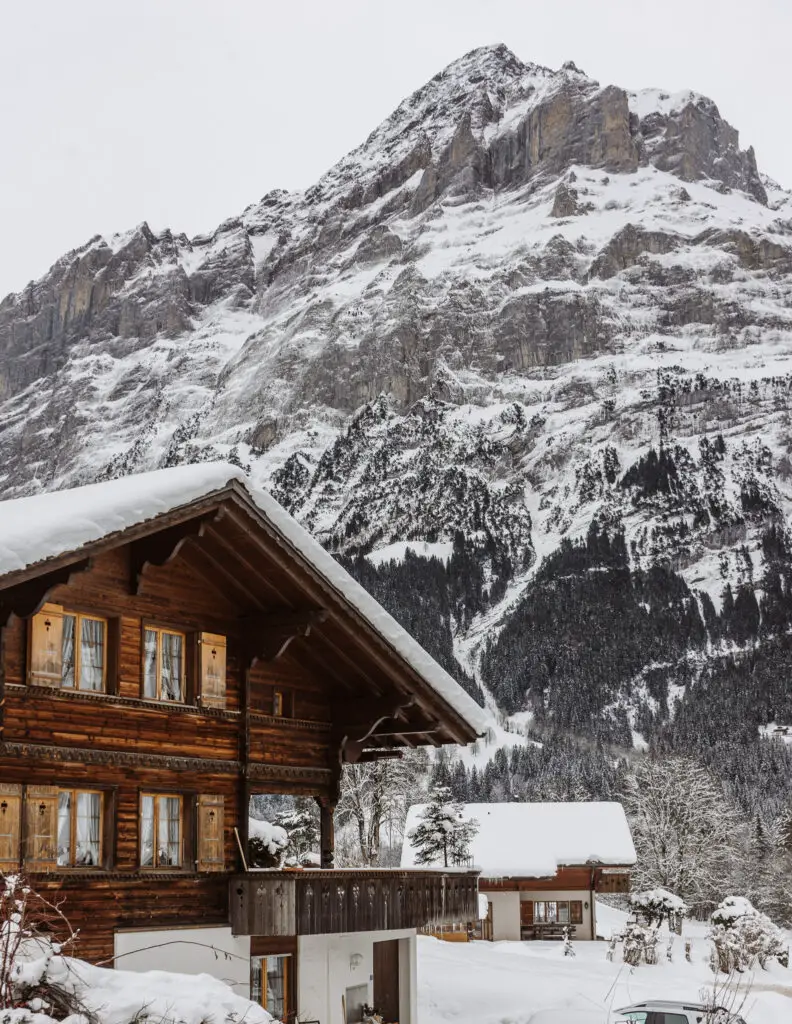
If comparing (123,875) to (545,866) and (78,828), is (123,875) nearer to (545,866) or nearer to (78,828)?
(78,828)

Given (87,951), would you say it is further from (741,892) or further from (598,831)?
(741,892)

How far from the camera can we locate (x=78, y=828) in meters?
16.6

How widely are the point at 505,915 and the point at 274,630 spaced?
45.5 m

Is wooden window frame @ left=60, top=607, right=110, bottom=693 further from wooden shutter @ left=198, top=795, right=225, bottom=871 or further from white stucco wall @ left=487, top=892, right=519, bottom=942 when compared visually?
white stucco wall @ left=487, top=892, right=519, bottom=942

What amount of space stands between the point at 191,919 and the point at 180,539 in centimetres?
508

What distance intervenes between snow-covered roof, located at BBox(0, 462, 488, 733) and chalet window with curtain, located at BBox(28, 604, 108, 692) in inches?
55.6

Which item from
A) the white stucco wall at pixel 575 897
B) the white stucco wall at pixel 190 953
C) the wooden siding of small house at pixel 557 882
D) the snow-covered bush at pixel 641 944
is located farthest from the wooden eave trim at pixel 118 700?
the white stucco wall at pixel 575 897

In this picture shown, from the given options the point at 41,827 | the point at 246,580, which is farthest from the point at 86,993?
the point at 246,580

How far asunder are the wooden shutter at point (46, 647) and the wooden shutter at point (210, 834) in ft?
10.4

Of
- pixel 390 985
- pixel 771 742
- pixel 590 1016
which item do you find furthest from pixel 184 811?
pixel 771 742

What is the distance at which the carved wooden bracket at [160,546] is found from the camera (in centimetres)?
1739

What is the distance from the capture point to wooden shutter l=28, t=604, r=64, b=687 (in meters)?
16.1

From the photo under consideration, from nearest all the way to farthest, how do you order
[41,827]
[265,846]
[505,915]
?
[41,827] → [265,846] → [505,915]

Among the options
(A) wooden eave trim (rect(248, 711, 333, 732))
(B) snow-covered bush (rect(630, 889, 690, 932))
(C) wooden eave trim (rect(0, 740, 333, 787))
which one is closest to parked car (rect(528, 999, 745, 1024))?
(C) wooden eave trim (rect(0, 740, 333, 787))
